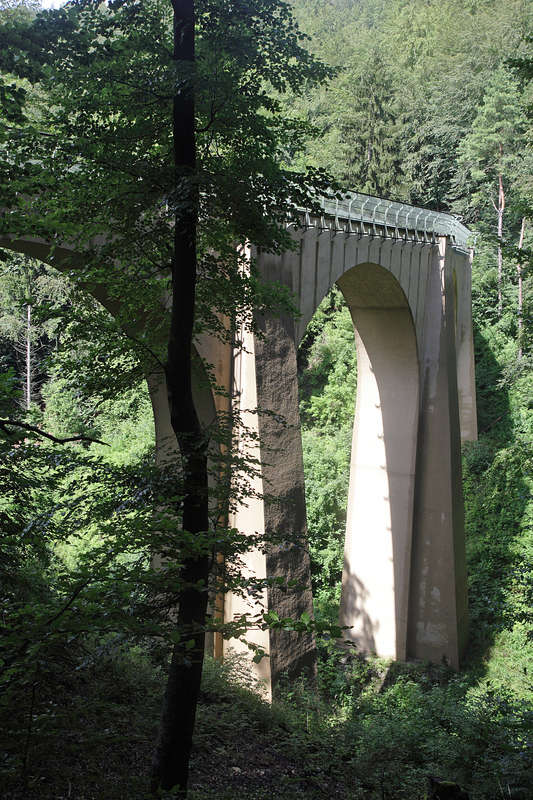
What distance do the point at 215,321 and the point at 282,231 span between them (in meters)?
0.90

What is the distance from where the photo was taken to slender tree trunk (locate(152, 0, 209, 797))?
14.6ft

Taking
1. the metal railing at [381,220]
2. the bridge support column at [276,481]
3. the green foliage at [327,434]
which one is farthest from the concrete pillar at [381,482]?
the bridge support column at [276,481]

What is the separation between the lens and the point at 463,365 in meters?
22.7

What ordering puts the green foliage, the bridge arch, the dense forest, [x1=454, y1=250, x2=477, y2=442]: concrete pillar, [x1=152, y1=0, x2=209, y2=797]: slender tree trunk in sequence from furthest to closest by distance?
[x1=454, y1=250, x2=477, y2=442]: concrete pillar < the green foliage < the bridge arch < [x1=152, y1=0, x2=209, y2=797]: slender tree trunk < the dense forest

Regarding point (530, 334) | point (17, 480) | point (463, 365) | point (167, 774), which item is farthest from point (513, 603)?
point (17, 480)

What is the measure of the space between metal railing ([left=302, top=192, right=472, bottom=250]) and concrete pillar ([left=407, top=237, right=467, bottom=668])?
2.29ft

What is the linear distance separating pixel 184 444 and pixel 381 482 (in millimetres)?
10496

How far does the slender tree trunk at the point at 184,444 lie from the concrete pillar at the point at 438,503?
10.6 m

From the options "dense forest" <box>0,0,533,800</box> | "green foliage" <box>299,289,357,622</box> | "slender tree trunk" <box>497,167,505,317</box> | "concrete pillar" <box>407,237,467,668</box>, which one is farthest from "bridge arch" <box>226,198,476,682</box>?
"slender tree trunk" <box>497,167,505,317</box>

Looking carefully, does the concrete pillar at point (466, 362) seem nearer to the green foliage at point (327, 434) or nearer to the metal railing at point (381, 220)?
the green foliage at point (327, 434)

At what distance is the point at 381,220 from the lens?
12.1 meters

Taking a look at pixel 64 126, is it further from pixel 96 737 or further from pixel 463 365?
pixel 463 365

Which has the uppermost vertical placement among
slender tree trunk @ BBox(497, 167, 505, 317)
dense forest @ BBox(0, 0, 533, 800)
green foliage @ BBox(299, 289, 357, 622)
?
slender tree trunk @ BBox(497, 167, 505, 317)

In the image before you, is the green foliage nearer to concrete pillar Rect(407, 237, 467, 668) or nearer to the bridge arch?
the bridge arch
